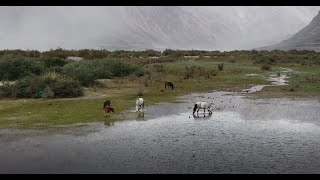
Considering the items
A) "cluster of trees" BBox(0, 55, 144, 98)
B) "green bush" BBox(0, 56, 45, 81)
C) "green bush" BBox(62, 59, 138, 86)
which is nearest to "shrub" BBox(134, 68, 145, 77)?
"cluster of trees" BBox(0, 55, 144, 98)

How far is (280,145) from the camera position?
17.4 m

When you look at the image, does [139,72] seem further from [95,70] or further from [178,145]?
[178,145]

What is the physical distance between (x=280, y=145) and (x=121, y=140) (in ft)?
20.6

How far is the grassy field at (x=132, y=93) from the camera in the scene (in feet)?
79.8

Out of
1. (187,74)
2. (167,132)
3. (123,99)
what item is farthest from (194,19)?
(167,132)

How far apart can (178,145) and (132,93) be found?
17.5 metres

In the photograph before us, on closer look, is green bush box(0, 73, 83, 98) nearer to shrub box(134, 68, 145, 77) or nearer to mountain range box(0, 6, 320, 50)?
shrub box(134, 68, 145, 77)

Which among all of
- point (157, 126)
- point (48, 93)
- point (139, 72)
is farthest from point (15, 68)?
point (157, 126)

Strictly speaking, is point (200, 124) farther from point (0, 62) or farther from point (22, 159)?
point (0, 62)

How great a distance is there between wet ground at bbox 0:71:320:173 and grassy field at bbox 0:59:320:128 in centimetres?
233

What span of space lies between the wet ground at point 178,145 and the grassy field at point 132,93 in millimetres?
2335


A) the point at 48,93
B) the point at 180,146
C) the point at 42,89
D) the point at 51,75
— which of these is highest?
the point at 51,75

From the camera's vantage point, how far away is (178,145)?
57.6 feet
